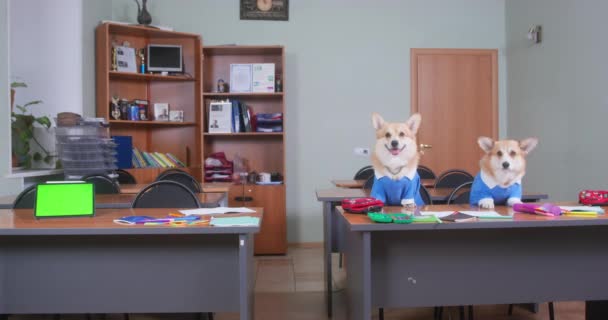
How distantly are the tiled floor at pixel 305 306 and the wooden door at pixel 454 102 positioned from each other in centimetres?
218

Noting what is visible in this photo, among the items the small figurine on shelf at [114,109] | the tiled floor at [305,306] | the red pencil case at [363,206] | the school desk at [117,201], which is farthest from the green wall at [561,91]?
the small figurine on shelf at [114,109]

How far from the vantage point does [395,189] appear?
2.28 metres

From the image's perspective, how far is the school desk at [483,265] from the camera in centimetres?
209

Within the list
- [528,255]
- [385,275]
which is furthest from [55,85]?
[528,255]

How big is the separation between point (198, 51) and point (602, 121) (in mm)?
3696

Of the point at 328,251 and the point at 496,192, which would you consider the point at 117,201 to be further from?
the point at 496,192

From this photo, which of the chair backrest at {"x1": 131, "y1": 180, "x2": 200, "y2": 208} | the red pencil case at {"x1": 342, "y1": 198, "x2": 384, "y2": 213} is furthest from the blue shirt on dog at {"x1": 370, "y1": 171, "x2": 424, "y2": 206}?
the chair backrest at {"x1": 131, "y1": 180, "x2": 200, "y2": 208}

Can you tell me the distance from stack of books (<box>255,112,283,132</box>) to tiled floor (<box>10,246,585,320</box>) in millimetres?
1480

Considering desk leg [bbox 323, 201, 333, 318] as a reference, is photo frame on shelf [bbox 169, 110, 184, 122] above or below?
above

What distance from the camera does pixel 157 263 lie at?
2.06 meters

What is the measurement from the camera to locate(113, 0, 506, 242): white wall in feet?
18.2

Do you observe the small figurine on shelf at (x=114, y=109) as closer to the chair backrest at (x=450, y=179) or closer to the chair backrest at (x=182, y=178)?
the chair backrest at (x=182, y=178)

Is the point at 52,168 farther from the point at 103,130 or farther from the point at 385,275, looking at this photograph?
the point at 385,275

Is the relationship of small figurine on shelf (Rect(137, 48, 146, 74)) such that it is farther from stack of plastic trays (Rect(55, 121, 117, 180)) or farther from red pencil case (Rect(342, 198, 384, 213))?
red pencil case (Rect(342, 198, 384, 213))
